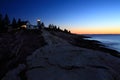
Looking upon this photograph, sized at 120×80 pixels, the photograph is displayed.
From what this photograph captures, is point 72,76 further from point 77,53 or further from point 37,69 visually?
point 77,53

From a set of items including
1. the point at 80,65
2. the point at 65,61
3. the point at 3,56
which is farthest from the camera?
the point at 3,56

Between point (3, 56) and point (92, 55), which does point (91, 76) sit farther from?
point (3, 56)

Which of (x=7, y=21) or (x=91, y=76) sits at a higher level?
(x=7, y=21)

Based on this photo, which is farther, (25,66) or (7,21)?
(7,21)

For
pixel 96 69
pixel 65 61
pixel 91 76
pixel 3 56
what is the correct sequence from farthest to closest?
pixel 3 56
pixel 65 61
pixel 96 69
pixel 91 76

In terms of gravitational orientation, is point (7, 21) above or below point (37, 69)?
above

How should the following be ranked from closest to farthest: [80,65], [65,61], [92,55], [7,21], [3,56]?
[80,65], [65,61], [92,55], [3,56], [7,21]

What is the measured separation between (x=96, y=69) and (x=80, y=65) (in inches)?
51.9

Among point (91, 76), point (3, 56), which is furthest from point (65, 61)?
point (3, 56)

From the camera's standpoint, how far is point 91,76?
34.2 feet

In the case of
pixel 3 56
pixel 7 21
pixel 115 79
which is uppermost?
pixel 7 21

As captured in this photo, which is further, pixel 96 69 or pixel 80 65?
pixel 80 65

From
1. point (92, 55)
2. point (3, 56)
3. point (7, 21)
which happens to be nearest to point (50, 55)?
point (92, 55)

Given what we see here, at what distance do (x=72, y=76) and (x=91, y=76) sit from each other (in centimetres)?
126
